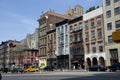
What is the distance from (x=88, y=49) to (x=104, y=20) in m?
10.0

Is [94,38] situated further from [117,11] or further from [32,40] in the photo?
[32,40]

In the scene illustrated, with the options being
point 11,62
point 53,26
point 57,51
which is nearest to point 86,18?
point 57,51

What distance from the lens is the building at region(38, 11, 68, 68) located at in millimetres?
86250

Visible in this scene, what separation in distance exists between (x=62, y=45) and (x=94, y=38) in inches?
647

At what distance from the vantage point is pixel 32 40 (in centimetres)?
11675

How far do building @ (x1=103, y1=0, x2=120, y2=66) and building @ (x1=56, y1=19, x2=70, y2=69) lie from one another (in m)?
18.1

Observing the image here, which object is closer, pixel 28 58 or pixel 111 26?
pixel 111 26

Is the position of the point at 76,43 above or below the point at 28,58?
above

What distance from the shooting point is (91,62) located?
6650cm

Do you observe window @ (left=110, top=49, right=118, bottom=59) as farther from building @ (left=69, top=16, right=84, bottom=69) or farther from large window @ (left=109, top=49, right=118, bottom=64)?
building @ (left=69, top=16, right=84, bottom=69)

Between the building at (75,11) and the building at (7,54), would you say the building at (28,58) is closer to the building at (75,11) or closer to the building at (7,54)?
the building at (7,54)

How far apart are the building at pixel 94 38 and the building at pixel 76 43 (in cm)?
206

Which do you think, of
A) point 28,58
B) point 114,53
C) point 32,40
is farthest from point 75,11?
point 114,53

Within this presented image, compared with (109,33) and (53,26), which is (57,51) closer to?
(53,26)
